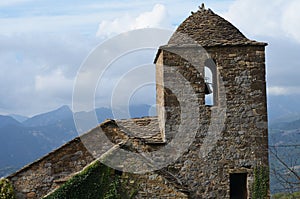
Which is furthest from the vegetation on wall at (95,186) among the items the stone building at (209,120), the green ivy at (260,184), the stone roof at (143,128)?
the green ivy at (260,184)

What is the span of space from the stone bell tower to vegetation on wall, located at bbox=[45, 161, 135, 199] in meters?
1.72

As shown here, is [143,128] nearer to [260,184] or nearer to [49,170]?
[49,170]

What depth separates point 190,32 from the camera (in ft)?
48.7

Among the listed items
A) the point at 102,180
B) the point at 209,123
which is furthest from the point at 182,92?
the point at 102,180

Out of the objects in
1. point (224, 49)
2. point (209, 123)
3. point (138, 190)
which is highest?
point (224, 49)

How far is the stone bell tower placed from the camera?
565 inches

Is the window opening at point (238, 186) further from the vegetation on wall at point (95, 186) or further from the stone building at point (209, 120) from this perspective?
the vegetation on wall at point (95, 186)

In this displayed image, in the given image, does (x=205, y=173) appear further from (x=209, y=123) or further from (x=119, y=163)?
(x=119, y=163)

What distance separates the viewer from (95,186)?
13.4 meters

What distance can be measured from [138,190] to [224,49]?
4.62 m

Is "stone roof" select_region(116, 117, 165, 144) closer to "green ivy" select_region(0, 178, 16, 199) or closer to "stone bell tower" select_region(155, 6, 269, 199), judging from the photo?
"stone bell tower" select_region(155, 6, 269, 199)

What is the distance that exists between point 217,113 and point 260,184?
2.34 metres

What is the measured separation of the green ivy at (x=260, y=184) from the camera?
569 inches

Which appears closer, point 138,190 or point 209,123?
point 138,190
